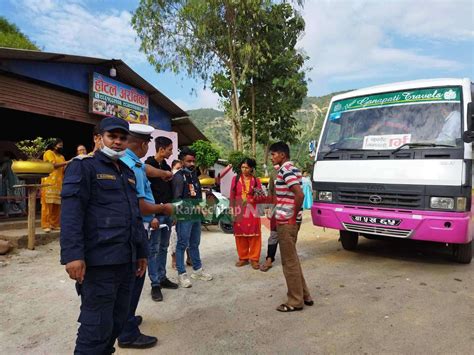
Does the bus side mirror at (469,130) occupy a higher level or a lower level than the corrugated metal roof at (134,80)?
lower

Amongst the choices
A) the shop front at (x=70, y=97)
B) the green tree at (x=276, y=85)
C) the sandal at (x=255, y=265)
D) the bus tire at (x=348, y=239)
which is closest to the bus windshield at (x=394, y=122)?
the bus tire at (x=348, y=239)

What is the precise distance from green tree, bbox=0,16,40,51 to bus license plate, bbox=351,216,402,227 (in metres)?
16.4

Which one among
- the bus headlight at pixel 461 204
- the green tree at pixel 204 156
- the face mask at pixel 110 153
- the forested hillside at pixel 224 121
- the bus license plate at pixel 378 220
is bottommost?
the bus license plate at pixel 378 220

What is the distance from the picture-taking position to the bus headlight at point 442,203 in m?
4.67

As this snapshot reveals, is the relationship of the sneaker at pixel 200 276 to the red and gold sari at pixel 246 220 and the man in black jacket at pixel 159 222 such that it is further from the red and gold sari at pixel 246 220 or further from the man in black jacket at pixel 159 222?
the red and gold sari at pixel 246 220

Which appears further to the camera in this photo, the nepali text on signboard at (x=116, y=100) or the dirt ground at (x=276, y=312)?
the nepali text on signboard at (x=116, y=100)

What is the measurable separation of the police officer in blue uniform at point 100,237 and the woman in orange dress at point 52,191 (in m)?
5.14

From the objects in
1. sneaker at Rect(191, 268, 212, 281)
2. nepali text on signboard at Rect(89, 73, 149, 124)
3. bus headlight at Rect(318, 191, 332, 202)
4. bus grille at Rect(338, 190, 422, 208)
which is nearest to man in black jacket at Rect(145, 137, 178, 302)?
sneaker at Rect(191, 268, 212, 281)

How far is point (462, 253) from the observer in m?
5.48

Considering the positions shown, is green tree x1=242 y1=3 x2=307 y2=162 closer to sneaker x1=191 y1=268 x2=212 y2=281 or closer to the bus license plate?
the bus license plate

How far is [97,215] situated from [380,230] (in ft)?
13.1

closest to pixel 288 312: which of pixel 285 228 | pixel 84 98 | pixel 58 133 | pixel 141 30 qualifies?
pixel 285 228

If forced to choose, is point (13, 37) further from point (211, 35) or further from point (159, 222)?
point (159, 222)

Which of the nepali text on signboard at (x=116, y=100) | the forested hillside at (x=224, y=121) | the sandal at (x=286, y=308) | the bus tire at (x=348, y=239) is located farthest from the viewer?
the forested hillside at (x=224, y=121)
